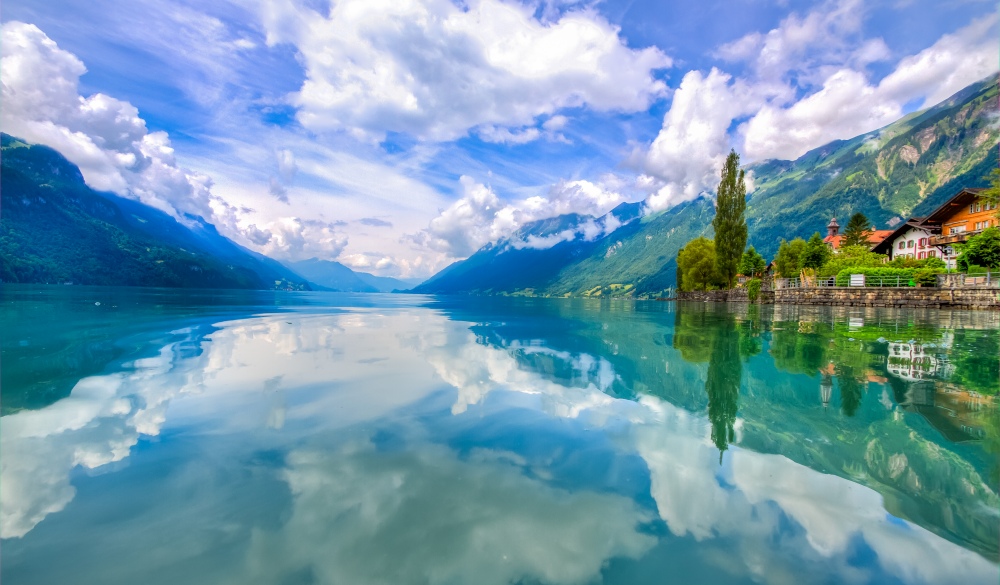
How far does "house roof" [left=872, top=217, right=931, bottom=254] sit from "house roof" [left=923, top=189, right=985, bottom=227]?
0.82 meters

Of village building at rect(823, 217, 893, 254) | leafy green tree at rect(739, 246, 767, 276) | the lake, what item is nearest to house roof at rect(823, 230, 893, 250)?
village building at rect(823, 217, 893, 254)

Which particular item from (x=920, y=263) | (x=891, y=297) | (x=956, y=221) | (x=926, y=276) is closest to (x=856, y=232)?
(x=956, y=221)

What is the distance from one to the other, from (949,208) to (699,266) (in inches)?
1451

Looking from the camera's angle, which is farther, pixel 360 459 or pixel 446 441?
pixel 446 441

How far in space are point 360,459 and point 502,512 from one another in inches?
95.4

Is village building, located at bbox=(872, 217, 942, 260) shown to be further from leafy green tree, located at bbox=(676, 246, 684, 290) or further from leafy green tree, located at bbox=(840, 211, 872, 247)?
leafy green tree, located at bbox=(676, 246, 684, 290)

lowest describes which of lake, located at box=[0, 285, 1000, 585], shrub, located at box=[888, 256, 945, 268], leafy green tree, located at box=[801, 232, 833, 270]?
lake, located at box=[0, 285, 1000, 585]

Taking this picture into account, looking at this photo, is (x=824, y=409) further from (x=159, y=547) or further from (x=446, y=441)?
(x=159, y=547)

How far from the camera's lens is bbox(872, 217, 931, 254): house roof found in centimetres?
6850

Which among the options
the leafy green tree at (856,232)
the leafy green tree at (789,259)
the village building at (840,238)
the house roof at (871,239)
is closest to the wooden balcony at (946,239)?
the village building at (840,238)

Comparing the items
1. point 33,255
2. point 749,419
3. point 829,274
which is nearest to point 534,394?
point 749,419

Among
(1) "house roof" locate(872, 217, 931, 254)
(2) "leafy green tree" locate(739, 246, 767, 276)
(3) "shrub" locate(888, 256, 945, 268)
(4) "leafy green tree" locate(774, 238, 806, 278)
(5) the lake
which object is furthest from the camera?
(2) "leafy green tree" locate(739, 246, 767, 276)

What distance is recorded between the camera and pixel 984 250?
1594 inches

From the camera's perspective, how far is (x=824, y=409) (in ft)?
27.8
